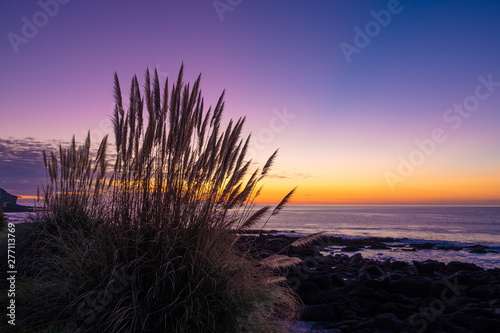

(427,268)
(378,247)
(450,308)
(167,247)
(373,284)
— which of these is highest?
(167,247)

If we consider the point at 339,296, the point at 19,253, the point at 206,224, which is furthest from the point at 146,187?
the point at 339,296

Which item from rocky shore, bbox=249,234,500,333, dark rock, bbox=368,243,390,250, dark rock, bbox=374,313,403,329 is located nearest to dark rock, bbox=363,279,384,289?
rocky shore, bbox=249,234,500,333

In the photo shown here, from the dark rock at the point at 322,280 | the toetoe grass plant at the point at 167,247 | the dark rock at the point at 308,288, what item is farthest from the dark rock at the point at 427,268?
the toetoe grass plant at the point at 167,247

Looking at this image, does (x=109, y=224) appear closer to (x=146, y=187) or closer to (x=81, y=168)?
(x=146, y=187)

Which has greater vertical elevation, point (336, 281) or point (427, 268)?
point (336, 281)

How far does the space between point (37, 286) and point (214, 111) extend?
273cm

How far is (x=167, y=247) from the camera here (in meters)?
3.11

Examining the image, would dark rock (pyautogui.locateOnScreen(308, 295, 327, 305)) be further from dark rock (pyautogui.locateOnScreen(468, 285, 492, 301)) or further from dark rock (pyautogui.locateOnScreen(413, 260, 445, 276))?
dark rock (pyautogui.locateOnScreen(413, 260, 445, 276))

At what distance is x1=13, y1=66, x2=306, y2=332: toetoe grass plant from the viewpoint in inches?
115

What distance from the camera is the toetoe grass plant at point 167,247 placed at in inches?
115

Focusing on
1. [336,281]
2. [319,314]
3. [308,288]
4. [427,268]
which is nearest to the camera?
[319,314]

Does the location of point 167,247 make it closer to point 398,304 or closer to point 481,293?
point 398,304

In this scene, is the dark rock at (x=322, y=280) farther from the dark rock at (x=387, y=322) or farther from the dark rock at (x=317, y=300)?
the dark rock at (x=387, y=322)

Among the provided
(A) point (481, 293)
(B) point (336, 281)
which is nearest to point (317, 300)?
(B) point (336, 281)
